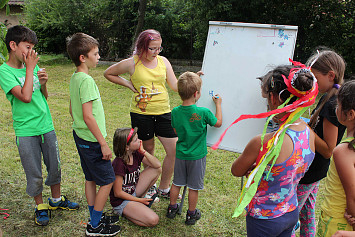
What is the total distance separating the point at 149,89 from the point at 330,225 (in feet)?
6.16

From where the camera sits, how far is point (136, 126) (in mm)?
3012

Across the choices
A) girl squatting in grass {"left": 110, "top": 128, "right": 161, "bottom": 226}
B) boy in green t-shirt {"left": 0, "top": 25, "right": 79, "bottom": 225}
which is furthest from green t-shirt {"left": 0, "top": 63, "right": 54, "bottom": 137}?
Answer: girl squatting in grass {"left": 110, "top": 128, "right": 161, "bottom": 226}

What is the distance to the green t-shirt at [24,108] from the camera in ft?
8.07

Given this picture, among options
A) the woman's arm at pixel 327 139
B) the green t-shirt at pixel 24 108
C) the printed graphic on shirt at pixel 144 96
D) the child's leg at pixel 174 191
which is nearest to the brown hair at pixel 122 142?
the printed graphic on shirt at pixel 144 96

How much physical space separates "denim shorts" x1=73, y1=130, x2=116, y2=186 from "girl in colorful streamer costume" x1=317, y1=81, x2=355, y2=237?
163 centimetres

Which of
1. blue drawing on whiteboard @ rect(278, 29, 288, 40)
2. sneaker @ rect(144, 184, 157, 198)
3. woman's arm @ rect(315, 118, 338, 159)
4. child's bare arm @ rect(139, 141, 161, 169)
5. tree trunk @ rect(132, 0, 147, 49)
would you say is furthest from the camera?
tree trunk @ rect(132, 0, 147, 49)

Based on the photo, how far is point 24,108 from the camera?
8.45 feet

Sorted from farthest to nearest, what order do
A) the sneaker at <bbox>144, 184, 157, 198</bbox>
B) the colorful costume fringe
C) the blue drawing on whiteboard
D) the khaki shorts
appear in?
the sneaker at <bbox>144, 184, 157, 198</bbox> < the blue drawing on whiteboard < the khaki shorts < the colorful costume fringe

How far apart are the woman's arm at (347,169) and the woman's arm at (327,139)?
320mm

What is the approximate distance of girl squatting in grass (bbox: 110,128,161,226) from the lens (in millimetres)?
2744

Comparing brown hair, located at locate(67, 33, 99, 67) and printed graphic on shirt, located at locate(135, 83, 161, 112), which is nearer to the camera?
brown hair, located at locate(67, 33, 99, 67)

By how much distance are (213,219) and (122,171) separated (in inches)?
40.4

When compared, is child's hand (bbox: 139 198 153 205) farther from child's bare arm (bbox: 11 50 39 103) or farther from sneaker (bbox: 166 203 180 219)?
child's bare arm (bbox: 11 50 39 103)

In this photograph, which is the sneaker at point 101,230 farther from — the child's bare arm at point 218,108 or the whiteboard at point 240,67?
the child's bare arm at point 218,108
